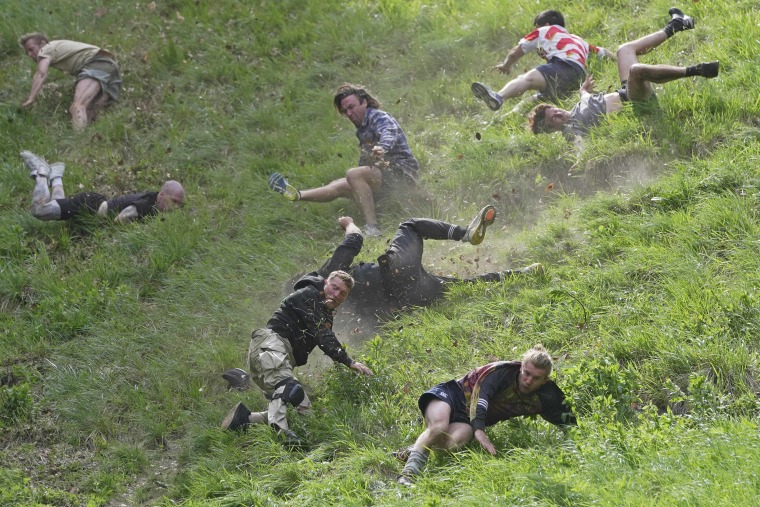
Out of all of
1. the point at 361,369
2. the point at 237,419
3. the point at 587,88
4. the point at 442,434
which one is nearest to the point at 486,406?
the point at 442,434

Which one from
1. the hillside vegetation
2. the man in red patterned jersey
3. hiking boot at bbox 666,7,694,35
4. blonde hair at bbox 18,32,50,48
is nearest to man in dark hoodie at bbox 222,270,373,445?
the hillside vegetation

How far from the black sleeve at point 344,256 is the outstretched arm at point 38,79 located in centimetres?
590

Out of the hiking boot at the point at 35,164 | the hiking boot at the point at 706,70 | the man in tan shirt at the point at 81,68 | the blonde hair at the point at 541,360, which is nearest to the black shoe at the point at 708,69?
the hiking boot at the point at 706,70

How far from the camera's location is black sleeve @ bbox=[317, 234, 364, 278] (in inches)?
343

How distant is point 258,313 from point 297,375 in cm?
115

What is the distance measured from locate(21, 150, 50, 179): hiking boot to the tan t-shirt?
159 cm

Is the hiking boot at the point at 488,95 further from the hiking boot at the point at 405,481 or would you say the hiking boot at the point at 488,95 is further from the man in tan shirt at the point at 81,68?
the hiking boot at the point at 405,481

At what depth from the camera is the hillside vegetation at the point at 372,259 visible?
639cm

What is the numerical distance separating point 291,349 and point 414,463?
1.83 meters

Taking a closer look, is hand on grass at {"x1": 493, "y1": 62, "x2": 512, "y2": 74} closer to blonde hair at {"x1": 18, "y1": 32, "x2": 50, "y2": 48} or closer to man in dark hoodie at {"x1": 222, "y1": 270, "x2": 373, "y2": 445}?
man in dark hoodie at {"x1": 222, "y1": 270, "x2": 373, "y2": 445}

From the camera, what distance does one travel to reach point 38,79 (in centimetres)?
1248

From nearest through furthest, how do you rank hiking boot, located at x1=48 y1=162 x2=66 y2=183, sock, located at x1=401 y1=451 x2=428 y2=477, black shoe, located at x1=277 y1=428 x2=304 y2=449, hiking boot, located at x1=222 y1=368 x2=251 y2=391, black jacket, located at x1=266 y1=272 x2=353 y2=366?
sock, located at x1=401 y1=451 x2=428 y2=477
black shoe, located at x1=277 y1=428 x2=304 y2=449
black jacket, located at x1=266 y1=272 x2=353 y2=366
hiking boot, located at x1=222 y1=368 x2=251 y2=391
hiking boot, located at x1=48 y1=162 x2=66 y2=183

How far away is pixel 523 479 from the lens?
5.63 m

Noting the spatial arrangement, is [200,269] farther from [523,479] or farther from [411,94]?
[523,479]
